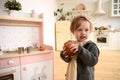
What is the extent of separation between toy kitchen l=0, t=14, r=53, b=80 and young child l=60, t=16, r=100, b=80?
3.17 feet

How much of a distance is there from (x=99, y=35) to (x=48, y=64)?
11.0ft

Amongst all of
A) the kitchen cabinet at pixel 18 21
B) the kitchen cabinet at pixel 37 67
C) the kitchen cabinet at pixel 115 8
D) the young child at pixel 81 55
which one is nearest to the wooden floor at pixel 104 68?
the kitchen cabinet at pixel 37 67

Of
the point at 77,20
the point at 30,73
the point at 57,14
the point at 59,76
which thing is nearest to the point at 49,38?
the point at 57,14

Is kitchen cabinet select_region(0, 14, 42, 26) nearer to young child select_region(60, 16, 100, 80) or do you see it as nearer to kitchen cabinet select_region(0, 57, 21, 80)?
kitchen cabinet select_region(0, 57, 21, 80)

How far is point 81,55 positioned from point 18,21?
1522 mm

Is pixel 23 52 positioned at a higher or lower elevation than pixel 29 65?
higher

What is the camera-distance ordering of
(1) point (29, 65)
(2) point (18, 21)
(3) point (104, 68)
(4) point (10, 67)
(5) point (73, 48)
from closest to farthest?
(5) point (73, 48), (4) point (10, 67), (1) point (29, 65), (2) point (18, 21), (3) point (104, 68)

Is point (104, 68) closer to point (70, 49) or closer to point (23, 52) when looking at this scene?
point (23, 52)

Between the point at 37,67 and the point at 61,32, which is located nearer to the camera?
the point at 37,67

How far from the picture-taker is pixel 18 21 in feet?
7.02

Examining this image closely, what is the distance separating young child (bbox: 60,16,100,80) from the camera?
822 millimetres

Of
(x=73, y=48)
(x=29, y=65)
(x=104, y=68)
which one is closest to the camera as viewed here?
(x=73, y=48)

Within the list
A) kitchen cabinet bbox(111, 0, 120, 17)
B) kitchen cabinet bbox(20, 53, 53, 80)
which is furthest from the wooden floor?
kitchen cabinet bbox(111, 0, 120, 17)

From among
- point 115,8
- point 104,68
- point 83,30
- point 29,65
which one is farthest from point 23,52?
point 115,8
